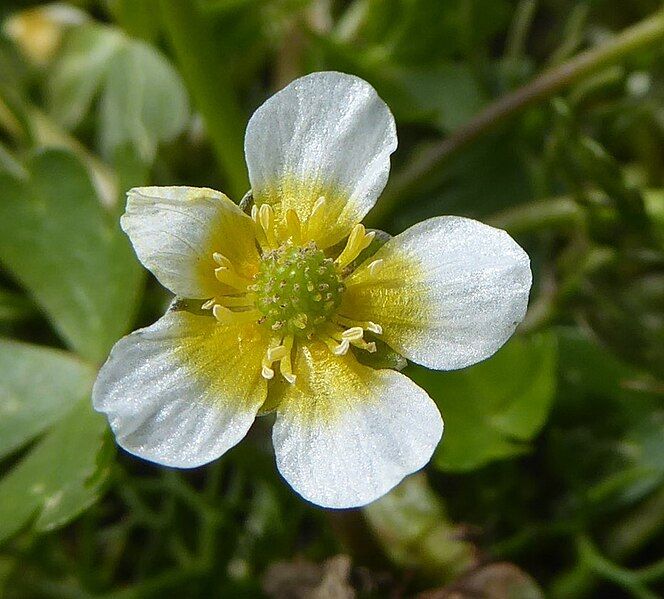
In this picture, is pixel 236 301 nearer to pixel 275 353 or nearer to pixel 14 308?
pixel 275 353

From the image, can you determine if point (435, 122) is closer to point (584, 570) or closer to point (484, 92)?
point (484, 92)

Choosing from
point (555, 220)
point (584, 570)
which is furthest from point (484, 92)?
point (584, 570)

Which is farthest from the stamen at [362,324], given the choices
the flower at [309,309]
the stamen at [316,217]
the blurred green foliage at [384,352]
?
the blurred green foliage at [384,352]

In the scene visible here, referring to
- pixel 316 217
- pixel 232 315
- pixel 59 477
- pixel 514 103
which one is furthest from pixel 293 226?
pixel 514 103

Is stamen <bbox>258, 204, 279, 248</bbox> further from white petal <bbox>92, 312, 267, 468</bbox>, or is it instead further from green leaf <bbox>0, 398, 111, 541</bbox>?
green leaf <bbox>0, 398, 111, 541</bbox>

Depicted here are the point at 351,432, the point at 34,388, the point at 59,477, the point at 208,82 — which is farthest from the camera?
the point at 208,82
